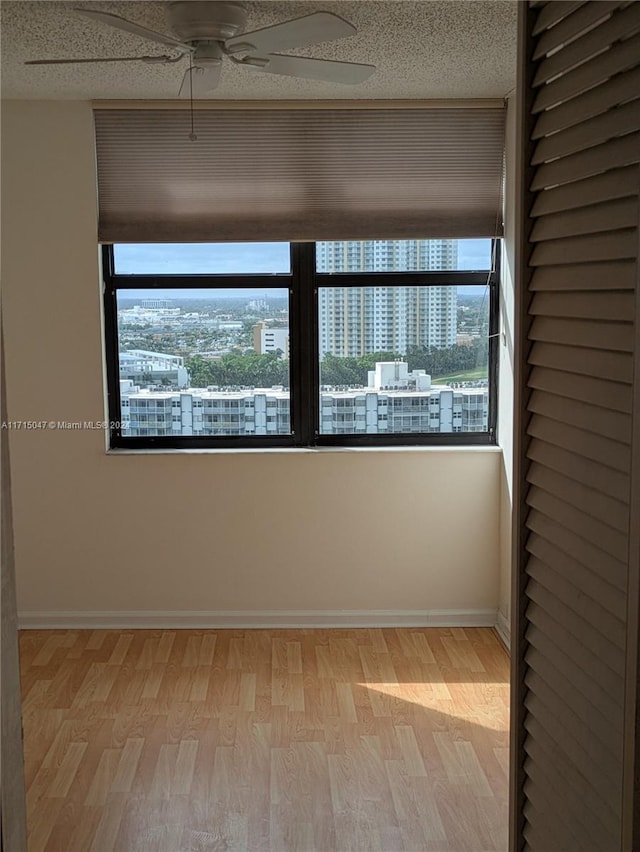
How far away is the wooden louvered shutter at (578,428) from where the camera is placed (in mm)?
1462

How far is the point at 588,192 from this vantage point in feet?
5.19

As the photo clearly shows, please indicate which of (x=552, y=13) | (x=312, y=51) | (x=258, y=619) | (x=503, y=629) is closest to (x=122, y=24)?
(x=312, y=51)

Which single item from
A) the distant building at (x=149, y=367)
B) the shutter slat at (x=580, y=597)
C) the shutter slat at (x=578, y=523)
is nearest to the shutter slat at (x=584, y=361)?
the shutter slat at (x=578, y=523)

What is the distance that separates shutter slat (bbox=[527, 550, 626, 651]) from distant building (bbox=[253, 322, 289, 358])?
2.94 m

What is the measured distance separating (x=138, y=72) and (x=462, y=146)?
1585 mm

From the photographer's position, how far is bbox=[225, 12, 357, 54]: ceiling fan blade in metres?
2.66

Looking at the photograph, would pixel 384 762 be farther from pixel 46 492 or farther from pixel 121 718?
pixel 46 492

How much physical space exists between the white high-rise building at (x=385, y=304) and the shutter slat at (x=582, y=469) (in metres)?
2.82

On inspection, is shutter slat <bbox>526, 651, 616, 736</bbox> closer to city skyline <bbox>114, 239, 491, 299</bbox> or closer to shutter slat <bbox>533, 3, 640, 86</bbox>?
shutter slat <bbox>533, 3, 640, 86</bbox>

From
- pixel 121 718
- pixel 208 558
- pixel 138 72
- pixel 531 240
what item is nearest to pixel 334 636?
pixel 208 558

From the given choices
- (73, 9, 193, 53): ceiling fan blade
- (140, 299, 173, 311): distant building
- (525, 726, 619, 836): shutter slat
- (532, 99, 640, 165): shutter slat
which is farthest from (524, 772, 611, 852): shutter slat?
(140, 299, 173, 311): distant building

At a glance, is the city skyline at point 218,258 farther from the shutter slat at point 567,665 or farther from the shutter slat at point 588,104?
the shutter slat at point 567,665

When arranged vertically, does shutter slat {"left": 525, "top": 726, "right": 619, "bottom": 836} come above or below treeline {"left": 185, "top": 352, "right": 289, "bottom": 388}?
below

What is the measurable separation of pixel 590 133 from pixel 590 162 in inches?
1.9
